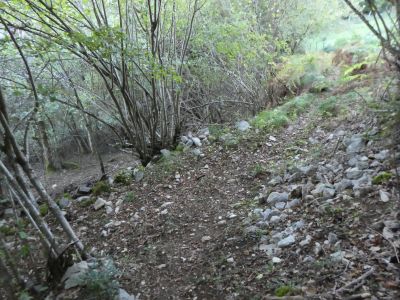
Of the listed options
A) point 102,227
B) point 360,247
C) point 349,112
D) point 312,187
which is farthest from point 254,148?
point 360,247

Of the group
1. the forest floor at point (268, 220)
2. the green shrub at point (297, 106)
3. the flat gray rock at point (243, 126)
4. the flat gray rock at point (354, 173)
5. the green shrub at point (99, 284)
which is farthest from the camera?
the green shrub at point (297, 106)

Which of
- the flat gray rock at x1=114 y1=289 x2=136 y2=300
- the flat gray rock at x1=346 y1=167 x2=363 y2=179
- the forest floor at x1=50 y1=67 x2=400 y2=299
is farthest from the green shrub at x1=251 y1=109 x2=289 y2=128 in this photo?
the flat gray rock at x1=114 y1=289 x2=136 y2=300

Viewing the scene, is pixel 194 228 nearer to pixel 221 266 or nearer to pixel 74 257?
pixel 221 266

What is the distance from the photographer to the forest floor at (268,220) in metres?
2.55

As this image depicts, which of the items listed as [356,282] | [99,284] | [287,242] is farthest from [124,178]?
[356,282]

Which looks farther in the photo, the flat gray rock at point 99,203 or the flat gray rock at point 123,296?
the flat gray rock at point 99,203

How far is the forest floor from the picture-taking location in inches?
100

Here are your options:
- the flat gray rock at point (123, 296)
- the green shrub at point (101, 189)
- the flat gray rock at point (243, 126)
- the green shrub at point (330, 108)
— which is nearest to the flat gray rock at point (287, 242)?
the flat gray rock at point (123, 296)

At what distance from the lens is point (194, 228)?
4.07 meters

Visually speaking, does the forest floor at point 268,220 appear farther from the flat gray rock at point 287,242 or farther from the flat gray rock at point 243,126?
the flat gray rock at point 243,126

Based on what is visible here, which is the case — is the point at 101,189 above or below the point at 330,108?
below

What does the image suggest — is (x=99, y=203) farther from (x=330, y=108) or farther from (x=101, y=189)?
(x=330, y=108)

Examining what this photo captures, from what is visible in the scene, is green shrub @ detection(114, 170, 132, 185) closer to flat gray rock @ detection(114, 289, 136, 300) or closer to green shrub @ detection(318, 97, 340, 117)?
flat gray rock @ detection(114, 289, 136, 300)

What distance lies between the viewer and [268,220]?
358 cm
